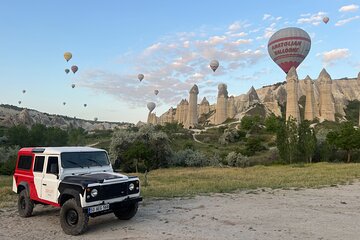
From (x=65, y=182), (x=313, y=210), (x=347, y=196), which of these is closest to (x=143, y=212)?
(x=65, y=182)

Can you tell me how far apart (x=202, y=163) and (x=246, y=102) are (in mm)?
128402

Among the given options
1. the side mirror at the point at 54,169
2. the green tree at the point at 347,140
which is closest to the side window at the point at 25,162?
the side mirror at the point at 54,169

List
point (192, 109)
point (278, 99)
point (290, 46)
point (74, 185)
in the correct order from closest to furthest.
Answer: point (74, 185) → point (290, 46) → point (192, 109) → point (278, 99)

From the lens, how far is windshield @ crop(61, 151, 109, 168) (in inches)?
447

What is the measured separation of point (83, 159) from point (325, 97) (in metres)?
122

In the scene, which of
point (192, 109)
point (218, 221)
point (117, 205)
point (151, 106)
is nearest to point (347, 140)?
point (218, 221)

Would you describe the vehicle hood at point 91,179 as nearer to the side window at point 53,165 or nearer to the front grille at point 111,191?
the front grille at point 111,191

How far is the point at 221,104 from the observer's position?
480ft

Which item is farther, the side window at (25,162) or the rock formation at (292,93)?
the rock formation at (292,93)

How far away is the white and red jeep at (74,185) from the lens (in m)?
9.91

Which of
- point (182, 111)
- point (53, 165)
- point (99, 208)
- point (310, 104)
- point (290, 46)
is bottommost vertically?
point (99, 208)

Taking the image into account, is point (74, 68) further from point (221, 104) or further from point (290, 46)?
point (221, 104)

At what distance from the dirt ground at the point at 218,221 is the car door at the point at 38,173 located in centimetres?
112

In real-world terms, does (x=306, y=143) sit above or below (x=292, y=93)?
below
